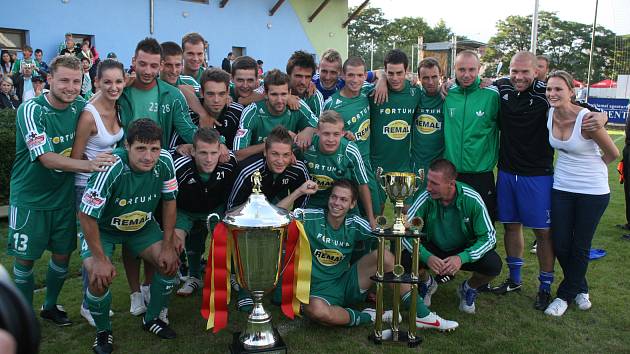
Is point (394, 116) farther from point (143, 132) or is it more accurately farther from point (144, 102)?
point (143, 132)

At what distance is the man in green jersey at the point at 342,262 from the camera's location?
12.3ft

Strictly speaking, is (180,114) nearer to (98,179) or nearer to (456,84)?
(98,179)

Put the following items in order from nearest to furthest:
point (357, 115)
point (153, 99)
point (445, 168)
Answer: point (445, 168)
point (153, 99)
point (357, 115)

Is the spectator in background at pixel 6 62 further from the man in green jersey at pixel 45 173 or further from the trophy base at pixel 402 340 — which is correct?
the trophy base at pixel 402 340

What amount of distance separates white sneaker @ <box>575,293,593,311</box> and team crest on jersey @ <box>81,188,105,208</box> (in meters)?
3.57

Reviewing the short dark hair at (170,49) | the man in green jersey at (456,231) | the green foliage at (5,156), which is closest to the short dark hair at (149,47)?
the short dark hair at (170,49)

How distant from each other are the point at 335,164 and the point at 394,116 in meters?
0.94

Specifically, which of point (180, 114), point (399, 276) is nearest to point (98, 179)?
point (180, 114)

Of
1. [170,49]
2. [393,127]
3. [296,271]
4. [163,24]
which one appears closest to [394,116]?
[393,127]

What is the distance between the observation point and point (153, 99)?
405cm

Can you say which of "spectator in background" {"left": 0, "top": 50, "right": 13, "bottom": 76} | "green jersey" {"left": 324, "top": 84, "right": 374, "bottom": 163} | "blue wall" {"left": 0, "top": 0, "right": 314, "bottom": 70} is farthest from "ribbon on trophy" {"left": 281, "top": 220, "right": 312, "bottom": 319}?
"blue wall" {"left": 0, "top": 0, "right": 314, "bottom": 70}

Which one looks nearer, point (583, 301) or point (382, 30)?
point (583, 301)

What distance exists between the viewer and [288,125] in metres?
4.42

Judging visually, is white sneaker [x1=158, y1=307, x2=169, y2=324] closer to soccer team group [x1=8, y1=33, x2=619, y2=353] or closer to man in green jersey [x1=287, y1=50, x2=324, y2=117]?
soccer team group [x1=8, y1=33, x2=619, y2=353]
